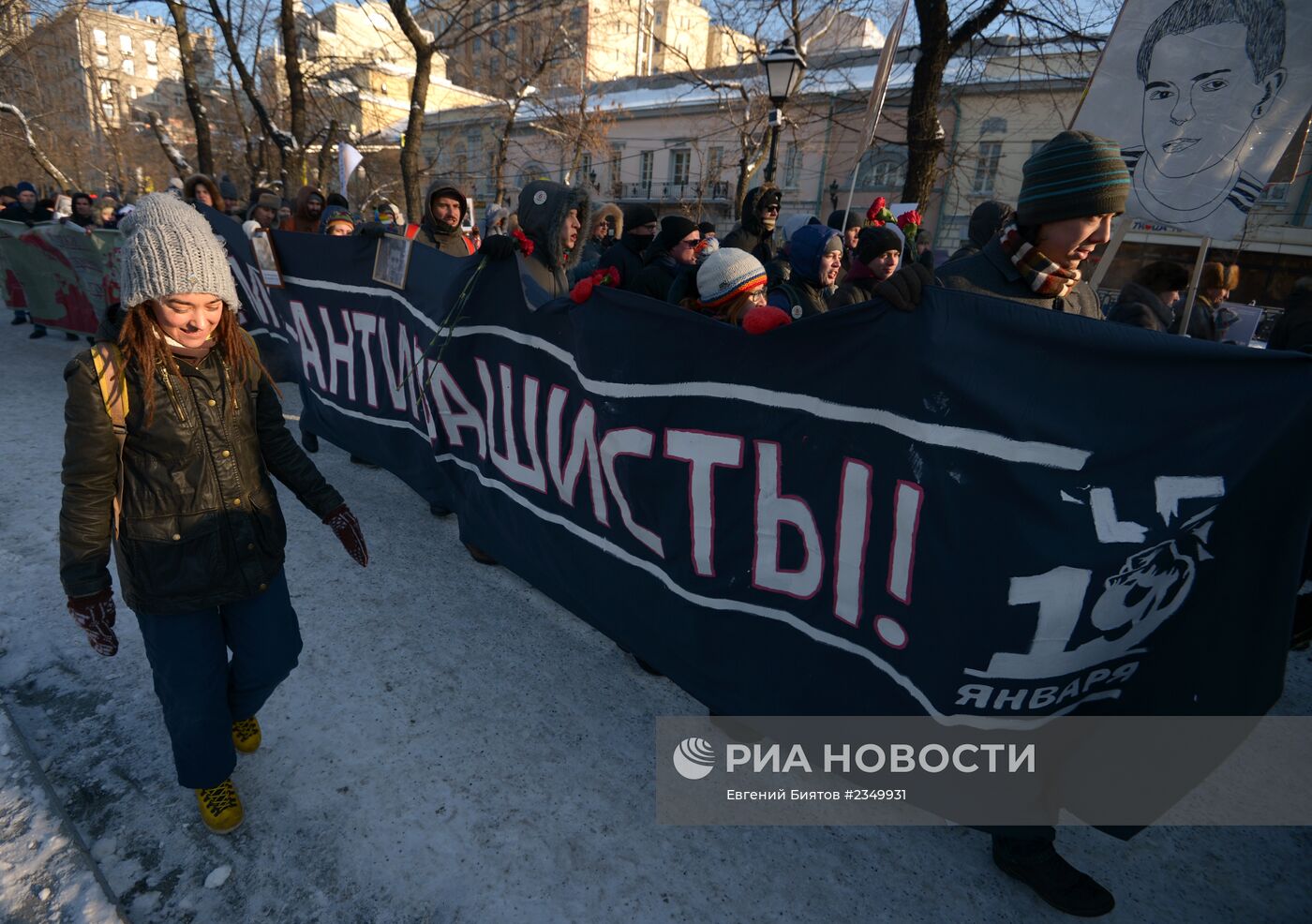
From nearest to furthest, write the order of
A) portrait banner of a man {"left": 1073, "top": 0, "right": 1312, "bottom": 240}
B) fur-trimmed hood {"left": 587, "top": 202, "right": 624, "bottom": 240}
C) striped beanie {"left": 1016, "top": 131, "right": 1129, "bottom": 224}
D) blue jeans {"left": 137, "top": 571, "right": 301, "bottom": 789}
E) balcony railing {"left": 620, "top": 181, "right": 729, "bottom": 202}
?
blue jeans {"left": 137, "top": 571, "right": 301, "bottom": 789}
striped beanie {"left": 1016, "top": 131, "right": 1129, "bottom": 224}
portrait banner of a man {"left": 1073, "top": 0, "right": 1312, "bottom": 240}
fur-trimmed hood {"left": 587, "top": 202, "right": 624, "bottom": 240}
balcony railing {"left": 620, "top": 181, "right": 729, "bottom": 202}

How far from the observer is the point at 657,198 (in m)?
36.3

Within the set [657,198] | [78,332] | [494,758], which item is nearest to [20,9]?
[78,332]

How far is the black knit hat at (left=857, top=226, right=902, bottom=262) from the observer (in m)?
3.88

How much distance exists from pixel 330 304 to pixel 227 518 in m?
2.89

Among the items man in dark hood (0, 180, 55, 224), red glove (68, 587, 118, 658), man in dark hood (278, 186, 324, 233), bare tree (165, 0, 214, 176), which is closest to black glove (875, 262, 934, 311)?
red glove (68, 587, 118, 658)

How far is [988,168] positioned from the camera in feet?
84.5

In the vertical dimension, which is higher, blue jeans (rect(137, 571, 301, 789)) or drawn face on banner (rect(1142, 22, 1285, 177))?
drawn face on banner (rect(1142, 22, 1285, 177))

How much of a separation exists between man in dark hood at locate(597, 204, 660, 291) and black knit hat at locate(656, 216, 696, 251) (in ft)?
1.19

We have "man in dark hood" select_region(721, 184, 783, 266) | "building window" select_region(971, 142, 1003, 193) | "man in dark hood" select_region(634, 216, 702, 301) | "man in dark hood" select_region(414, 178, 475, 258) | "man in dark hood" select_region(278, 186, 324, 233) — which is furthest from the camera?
"building window" select_region(971, 142, 1003, 193)

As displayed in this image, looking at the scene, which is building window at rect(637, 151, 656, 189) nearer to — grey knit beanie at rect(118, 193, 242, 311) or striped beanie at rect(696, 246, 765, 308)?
striped beanie at rect(696, 246, 765, 308)

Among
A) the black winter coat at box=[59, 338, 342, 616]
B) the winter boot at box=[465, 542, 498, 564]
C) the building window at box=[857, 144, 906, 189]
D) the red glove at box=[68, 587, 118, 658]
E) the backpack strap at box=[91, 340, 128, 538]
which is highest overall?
the building window at box=[857, 144, 906, 189]

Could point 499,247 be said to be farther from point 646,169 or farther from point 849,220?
point 646,169

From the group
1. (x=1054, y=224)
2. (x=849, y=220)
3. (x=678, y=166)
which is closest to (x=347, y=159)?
(x=849, y=220)

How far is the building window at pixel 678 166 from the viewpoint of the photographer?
35031mm
